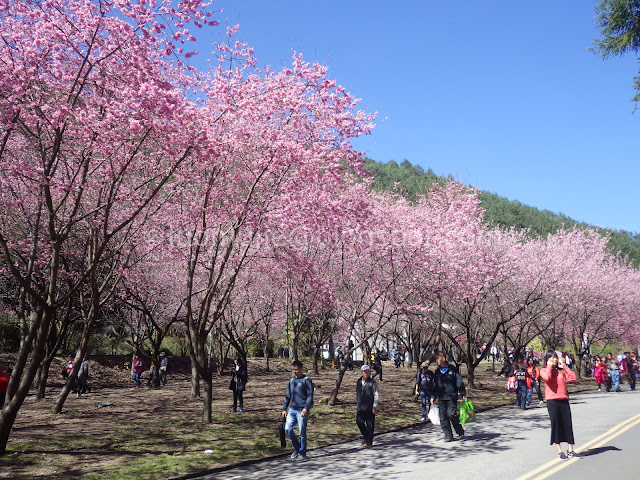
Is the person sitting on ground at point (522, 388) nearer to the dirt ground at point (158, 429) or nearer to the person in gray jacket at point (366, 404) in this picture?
the dirt ground at point (158, 429)

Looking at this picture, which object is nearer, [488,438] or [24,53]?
[24,53]

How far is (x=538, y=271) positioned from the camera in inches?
1077

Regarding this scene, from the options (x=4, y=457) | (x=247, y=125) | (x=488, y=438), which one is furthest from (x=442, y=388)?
(x=4, y=457)

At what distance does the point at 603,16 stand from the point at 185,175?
1010 cm

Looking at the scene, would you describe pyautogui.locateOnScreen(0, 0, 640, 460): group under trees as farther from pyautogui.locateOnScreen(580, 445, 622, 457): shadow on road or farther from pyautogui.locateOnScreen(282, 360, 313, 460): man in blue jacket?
pyautogui.locateOnScreen(580, 445, 622, 457): shadow on road

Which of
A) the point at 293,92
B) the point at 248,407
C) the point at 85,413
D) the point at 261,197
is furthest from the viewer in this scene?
the point at 248,407

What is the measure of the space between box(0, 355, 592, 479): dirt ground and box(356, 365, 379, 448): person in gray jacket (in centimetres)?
126

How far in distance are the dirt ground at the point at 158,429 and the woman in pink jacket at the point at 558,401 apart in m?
4.92

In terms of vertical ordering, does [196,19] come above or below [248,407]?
above

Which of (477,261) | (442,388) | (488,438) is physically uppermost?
(477,261)

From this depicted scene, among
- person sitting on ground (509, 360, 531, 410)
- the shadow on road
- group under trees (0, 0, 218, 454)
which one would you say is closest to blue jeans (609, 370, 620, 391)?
person sitting on ground (509, 360, 531, 410)

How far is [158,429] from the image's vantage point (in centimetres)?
1292

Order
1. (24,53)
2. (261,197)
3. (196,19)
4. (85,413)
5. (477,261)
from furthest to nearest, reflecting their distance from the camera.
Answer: (477,261) → (85,413) → (261,197) → (196,19) → (24,53)

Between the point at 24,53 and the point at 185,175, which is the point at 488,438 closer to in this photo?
the point at 185,175
